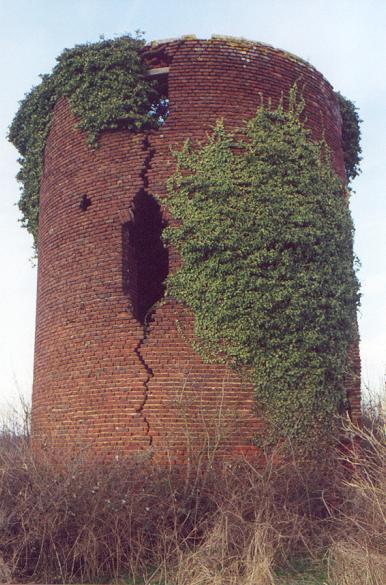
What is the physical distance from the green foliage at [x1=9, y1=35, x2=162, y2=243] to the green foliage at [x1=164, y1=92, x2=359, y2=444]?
110 cm

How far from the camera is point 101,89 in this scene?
34.5 ft

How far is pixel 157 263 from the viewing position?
13023 mm

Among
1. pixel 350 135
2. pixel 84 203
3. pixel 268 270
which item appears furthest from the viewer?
pixel 350 135

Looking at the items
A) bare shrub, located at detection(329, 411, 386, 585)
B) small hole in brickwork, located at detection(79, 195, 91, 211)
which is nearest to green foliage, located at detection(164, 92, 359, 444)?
small hole in brickwork, located at detection(79, 195, 91, 211)

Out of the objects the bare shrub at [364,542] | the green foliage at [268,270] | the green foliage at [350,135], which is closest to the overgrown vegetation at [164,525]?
the bare shrub at [364,542]

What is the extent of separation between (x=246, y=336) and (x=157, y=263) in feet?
13.8

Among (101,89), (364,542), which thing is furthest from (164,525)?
(101,89)

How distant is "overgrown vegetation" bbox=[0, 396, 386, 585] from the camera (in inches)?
273

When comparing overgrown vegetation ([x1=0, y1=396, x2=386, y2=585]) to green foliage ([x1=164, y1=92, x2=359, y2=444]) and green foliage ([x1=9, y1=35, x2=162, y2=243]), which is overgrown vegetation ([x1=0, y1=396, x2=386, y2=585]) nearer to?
green foliage ([x1=164, y1=92, x2=359, y2=444])

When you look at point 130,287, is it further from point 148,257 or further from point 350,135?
point 350,135

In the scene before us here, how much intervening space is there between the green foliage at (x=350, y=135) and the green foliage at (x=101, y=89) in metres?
3.56

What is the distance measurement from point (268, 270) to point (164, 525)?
3.60 meters

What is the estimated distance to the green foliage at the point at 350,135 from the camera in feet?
42.0

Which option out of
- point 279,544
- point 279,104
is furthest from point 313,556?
point 279,104
